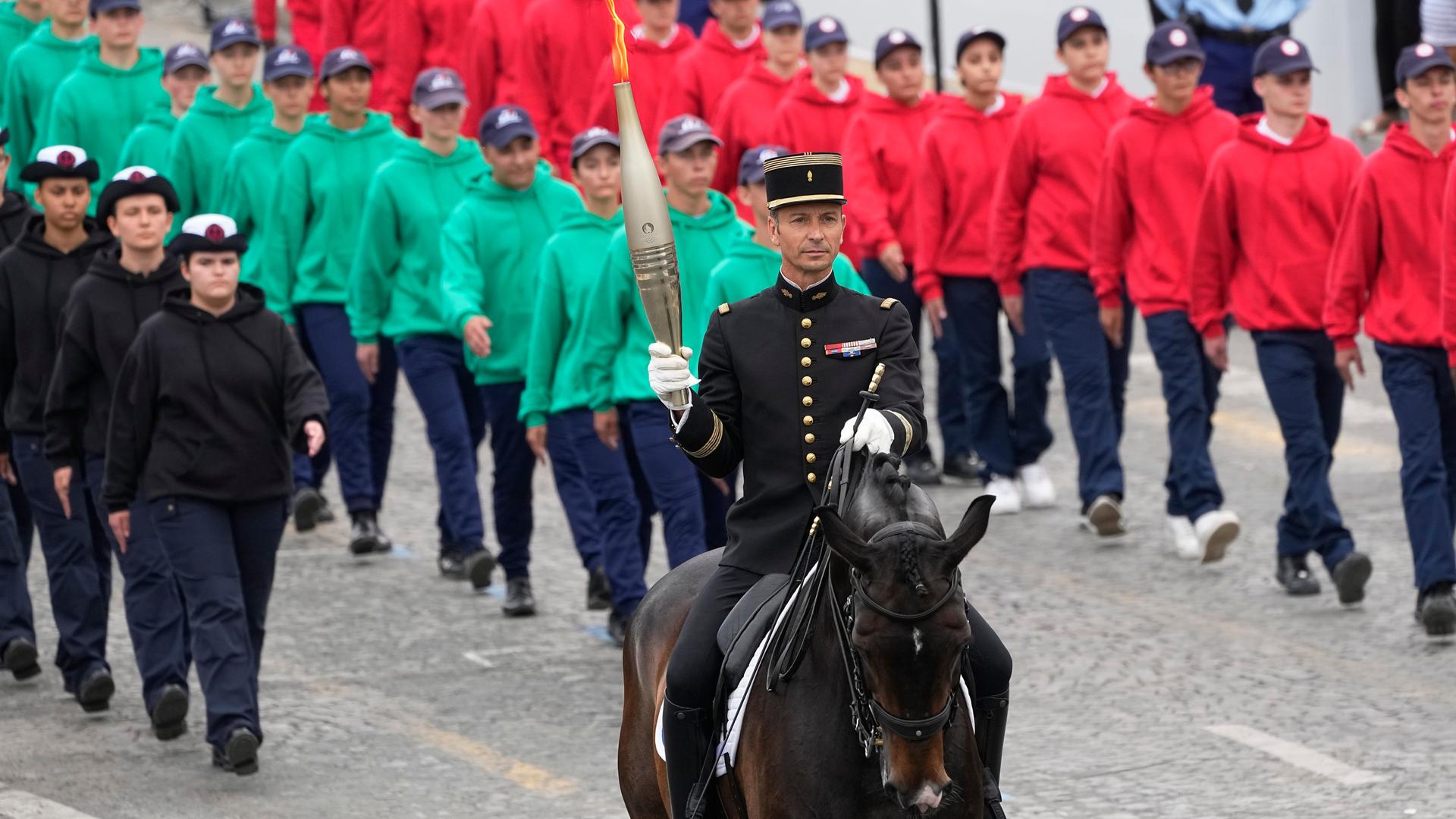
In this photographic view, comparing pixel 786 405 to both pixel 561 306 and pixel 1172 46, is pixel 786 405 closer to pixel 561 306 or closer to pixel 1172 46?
pixel 561 306

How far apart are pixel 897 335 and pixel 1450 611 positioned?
5.09m

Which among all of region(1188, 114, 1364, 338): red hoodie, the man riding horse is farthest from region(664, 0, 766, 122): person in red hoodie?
the man riding horse

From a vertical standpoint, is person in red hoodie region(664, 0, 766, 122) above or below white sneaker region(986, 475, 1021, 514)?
above

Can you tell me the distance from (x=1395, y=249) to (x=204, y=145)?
7.26 meters

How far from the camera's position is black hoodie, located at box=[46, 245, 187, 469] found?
10844 millimetres

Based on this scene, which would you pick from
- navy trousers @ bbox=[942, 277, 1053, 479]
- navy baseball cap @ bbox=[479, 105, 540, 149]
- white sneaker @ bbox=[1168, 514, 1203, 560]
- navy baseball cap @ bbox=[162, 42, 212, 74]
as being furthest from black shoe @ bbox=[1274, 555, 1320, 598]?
navy baseball cap @ bbox=[162, 42, 212, 74]

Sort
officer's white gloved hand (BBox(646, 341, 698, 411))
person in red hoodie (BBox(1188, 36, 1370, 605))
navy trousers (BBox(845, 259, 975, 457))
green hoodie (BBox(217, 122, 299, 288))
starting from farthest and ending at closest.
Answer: navy trousers (BBox(845, 259, 975, 457)) → green hoodie (BBox(217, 122, 299, 288)) → person in red hoodie (BBox(1188, 36, 1370, 605)) → officer's white gloved hand (BBox(646, 341, 698, 411))

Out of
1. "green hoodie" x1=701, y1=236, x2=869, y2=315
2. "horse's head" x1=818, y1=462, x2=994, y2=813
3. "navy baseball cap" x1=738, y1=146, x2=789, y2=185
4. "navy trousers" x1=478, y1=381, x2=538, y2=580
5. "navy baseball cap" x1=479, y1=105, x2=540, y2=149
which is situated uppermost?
"navy baseball cap" x1=479, y1=105, x2=540, y2=149

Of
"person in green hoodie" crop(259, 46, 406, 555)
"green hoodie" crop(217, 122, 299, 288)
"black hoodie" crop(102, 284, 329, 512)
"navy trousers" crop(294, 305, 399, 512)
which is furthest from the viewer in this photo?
"green hoodie" crop(217, 122, 299, 288)

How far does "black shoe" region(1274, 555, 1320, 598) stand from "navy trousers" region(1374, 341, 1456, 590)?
0.85m

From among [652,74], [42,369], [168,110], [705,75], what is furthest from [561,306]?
[168,110]

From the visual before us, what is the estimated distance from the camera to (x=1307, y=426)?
12.2 meters

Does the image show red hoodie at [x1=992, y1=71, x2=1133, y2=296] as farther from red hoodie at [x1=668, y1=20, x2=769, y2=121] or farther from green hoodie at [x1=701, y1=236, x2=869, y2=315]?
green hoodie at [x1=701, y1=236, x2=869, y2=315]

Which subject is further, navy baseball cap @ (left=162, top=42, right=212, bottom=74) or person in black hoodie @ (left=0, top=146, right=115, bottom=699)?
navy baseball cap @ (left=162, top=42, right=212, bottom=74)
